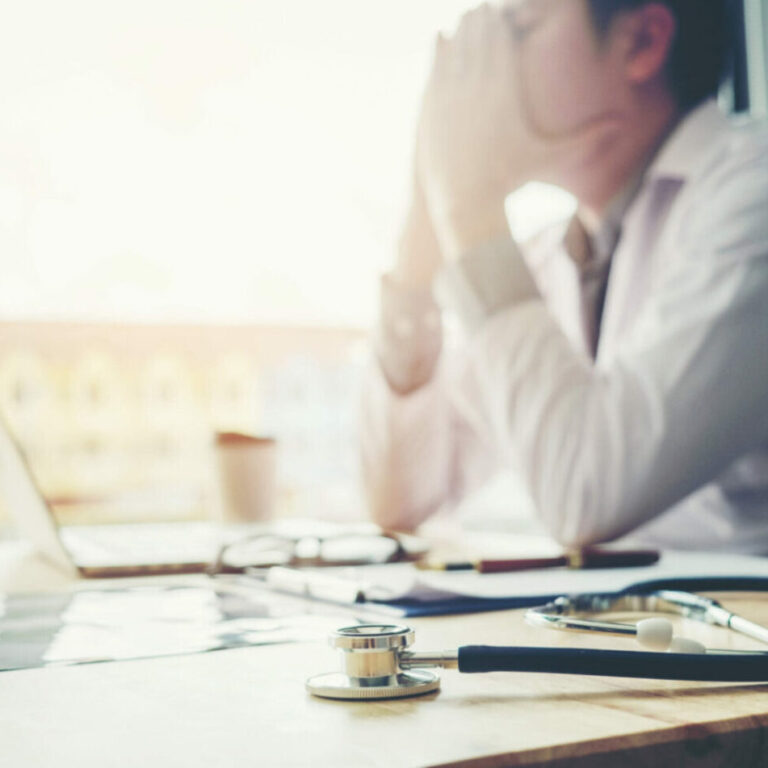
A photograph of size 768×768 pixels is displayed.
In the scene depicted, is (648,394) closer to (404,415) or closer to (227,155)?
(404,415)

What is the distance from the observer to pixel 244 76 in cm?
217

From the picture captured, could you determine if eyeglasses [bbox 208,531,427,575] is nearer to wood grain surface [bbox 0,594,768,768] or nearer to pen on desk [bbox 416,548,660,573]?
pen on desk [bbox 416,548,660,573]

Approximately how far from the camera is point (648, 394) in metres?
0.74

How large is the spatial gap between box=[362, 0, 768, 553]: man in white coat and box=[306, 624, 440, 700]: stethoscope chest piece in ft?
1.67

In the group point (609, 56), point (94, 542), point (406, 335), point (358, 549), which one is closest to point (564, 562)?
point (358, 549)

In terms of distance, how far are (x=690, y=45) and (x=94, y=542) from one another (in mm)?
986

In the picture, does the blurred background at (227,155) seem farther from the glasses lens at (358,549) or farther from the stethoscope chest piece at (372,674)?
the stethoscope chest piece at (372,674)

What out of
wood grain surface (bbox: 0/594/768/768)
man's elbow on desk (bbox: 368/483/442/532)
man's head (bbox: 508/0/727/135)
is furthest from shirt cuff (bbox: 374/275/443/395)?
wood grain surface (bbox: 0/594/768/768)

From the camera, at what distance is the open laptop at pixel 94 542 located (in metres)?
0.62

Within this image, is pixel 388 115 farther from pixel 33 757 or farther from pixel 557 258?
pixel 33 757

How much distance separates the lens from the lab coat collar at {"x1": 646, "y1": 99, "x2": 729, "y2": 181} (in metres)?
0.98

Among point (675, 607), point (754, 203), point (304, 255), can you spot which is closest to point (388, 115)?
point (304, 255)

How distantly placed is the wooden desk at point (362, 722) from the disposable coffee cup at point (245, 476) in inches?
28.9

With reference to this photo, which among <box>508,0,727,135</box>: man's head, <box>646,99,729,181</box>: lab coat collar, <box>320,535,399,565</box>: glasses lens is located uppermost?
<box>508,0,727,135</box>: man's head
